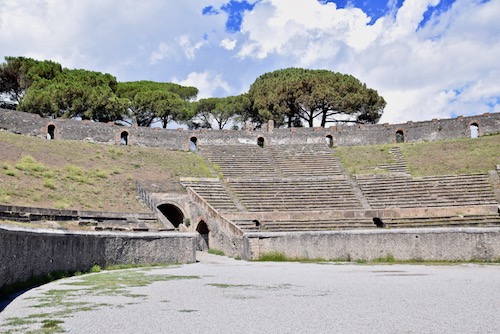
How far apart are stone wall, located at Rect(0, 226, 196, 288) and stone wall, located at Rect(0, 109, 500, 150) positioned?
73.9ft

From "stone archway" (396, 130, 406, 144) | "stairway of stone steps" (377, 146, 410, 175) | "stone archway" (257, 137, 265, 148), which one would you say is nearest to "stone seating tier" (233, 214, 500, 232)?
"stairway of stone steps" (377, 146, 410, 175)

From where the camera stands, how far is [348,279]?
34.9 ft

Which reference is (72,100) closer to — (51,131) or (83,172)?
(51,131)

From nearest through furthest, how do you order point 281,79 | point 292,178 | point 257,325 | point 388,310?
point 257,325, point 388,310, point 292,178, point 281,79

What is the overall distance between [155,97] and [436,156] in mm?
28329

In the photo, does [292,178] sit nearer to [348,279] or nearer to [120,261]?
[120,261]

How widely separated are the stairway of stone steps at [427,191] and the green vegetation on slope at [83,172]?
11417mm

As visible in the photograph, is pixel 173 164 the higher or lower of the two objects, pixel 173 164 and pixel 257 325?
the higher

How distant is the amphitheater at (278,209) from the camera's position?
48.6ft

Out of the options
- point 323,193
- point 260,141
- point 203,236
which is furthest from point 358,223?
point 260,141

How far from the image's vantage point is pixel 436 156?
111ft

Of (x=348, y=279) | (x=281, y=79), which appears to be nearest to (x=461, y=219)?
(x=348, y=279)

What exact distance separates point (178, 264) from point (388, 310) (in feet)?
36.5

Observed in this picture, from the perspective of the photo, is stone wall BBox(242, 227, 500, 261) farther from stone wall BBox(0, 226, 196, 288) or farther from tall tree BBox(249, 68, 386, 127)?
tall tree BBox(249, 68, 386, 127)
